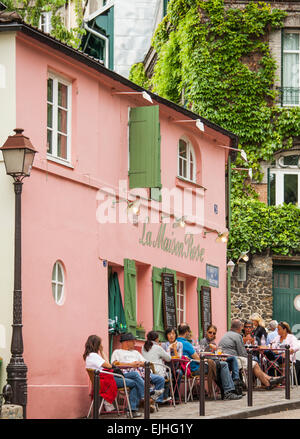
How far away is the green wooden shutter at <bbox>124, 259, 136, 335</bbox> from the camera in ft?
66.5

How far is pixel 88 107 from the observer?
1941 centimetres

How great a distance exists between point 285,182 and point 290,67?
3463mm

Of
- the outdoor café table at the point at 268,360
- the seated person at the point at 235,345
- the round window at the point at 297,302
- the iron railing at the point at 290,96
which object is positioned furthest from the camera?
the iron railing at the point at 290,96

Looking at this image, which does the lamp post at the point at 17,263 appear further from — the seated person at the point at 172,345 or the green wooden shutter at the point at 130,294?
the seated person at the point at 172,345

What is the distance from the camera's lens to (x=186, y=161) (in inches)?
933

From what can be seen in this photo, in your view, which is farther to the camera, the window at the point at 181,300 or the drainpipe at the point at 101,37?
the drainpipe at the point at 101,37

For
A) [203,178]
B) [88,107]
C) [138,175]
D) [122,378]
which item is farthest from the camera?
[203,178]

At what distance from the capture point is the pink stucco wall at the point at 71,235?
56.5ft

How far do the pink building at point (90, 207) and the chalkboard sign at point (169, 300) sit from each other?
113mm

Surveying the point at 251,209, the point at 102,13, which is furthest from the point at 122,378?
the point at 102,13

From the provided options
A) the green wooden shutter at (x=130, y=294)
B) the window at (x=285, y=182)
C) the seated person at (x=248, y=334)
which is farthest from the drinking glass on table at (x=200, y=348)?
the window at (x=285, y=182)

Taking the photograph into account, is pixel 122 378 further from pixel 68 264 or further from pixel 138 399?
pixel 68 264

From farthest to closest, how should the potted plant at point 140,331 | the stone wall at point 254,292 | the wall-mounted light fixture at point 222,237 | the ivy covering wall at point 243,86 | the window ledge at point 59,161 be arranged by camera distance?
the ivy covering wall at point 243,86, the stone wall at point 254,292, the wall-mounted light fixture at point 222,237, the potted plant at point 140,331, the window ledge at point 59,161

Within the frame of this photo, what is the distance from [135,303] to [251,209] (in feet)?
37.9
